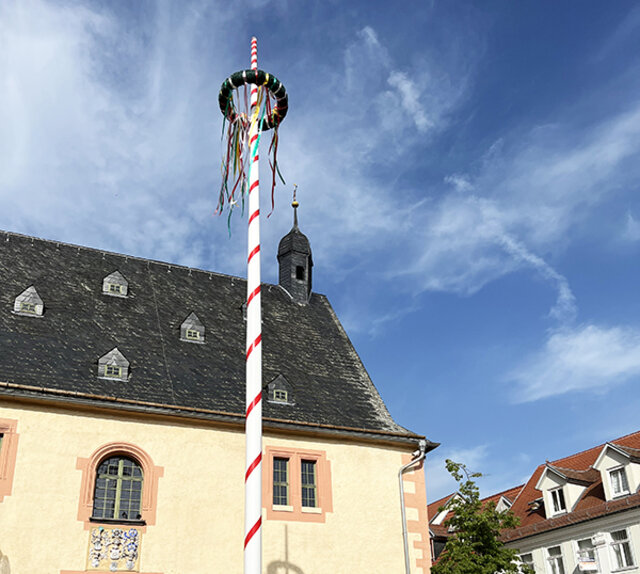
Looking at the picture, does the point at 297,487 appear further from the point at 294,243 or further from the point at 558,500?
the point at 558,500

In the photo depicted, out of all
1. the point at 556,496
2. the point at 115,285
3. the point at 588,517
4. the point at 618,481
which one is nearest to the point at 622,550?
the point at 588,517

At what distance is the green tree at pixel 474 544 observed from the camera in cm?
1781

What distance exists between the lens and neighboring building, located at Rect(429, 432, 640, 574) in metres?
26.3

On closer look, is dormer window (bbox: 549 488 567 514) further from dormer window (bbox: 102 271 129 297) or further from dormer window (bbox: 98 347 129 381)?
dormer window (bbox: 98 347 129 381)

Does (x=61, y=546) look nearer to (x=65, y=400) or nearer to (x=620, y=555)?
(x=65, y=400)

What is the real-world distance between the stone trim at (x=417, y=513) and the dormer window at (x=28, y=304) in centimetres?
923

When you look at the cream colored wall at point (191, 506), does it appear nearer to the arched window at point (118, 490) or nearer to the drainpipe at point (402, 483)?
the drainpipe at point (402, 483)

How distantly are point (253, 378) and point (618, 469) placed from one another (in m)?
21.2

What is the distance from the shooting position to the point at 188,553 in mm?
15961

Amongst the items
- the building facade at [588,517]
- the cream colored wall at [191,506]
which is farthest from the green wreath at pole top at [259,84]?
the building facade at [588,517]

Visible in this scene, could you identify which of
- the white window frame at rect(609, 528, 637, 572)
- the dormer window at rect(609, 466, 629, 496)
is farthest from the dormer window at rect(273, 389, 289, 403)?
the dormer window at rect(609, 466, 629, 496)

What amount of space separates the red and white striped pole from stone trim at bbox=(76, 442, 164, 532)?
18.8 ft

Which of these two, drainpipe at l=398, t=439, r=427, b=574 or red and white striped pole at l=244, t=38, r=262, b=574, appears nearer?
red and white striped pole at l=244, t=38, r=262, b=574

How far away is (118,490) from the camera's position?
16109 millimetres
